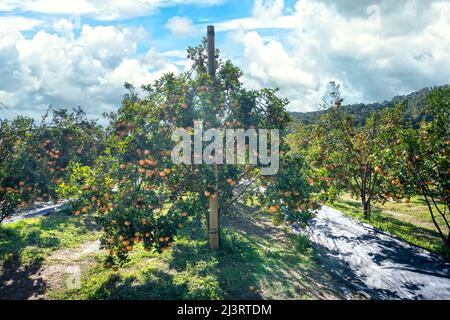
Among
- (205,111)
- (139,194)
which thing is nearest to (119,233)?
(139,194)

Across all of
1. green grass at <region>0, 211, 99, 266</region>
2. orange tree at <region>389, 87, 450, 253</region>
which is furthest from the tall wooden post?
orange tree at <region>389, 87, 450, 253</region>

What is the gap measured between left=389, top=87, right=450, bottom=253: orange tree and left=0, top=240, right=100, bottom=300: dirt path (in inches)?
383

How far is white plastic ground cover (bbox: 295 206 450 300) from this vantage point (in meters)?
6.78

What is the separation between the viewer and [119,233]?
620cm

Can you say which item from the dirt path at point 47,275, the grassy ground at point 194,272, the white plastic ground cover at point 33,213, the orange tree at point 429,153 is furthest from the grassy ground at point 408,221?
the white plastic ground cover at point 33,213

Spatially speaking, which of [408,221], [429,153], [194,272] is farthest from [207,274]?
[408,221]

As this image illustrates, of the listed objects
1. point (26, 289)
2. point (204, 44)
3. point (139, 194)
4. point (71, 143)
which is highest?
point (204, 44)

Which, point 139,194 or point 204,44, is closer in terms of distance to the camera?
point 139,194

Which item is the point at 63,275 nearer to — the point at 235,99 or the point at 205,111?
the point at 205,111

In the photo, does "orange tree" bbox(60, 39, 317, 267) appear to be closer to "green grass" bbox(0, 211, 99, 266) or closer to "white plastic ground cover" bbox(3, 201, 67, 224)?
"green grass" bbox(0, 211, 99, 266)

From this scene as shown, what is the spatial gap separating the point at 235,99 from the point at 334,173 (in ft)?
28.4

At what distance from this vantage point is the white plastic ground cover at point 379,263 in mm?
6781

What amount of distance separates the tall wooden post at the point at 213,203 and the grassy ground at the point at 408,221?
258 inches

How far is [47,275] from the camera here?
784 cm
